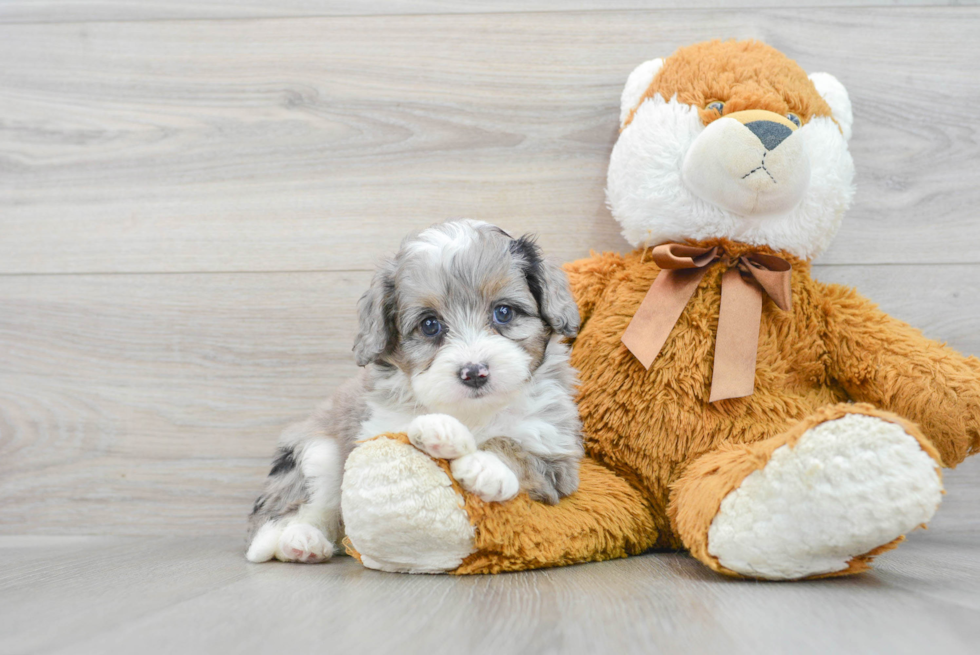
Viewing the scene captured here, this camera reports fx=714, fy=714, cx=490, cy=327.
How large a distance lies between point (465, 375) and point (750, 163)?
2.53 feet

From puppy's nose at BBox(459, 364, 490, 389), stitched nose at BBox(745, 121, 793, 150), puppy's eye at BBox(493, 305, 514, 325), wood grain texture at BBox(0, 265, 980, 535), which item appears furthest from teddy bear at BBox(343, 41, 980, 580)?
wood grain texture at BBox(0, 265, 980, 535)

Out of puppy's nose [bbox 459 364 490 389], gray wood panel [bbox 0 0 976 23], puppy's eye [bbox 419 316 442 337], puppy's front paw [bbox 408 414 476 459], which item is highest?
gray wood panel [bbox 0 0 976 23]

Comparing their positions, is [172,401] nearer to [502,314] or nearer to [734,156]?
[502,314]

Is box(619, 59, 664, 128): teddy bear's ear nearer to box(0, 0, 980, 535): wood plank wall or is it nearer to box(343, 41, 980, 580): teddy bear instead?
box(343, 41, 980, 580): teddy bear

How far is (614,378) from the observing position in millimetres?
1644

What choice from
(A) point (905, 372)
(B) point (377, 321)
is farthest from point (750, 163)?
(B) point (377, 321)

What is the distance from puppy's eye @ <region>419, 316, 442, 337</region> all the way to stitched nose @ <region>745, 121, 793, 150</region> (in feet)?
2.60

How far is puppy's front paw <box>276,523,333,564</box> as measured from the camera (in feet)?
5.18

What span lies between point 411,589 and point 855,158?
1.69 meters

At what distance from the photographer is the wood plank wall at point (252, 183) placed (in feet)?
6.71

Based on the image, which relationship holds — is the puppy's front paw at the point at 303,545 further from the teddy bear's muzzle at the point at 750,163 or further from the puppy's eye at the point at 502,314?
the teddy bear's muzzle at the point at 750,163

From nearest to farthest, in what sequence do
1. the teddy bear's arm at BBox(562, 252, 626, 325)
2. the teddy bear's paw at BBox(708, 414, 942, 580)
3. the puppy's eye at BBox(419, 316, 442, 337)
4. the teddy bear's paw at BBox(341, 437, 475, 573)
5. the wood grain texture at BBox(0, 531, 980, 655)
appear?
1. the wood grain texture at BBox(0, 531, 980, 655)
2. the teddy bear's paw at BBox(708, 414, 942, 580)
3. the teddy bear's paw at BBox(341, 437, 475, 573)
4. the puppy's eye at BBox(419, 316, 442, 337)
5. the teddy bear's arm at BBox(562, 252, 626, 325)

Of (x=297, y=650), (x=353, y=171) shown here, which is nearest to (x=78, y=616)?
(x=297, y=650)

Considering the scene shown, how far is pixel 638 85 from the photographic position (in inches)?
71.4
